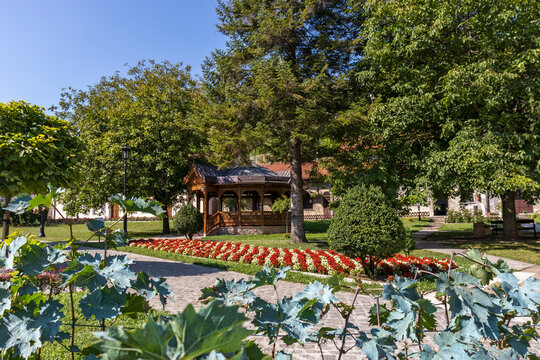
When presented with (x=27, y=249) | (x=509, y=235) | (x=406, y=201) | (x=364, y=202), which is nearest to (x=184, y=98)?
(x=406, y=201)

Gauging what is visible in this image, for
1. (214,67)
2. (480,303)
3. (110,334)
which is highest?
(214,67)

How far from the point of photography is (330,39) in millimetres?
14000

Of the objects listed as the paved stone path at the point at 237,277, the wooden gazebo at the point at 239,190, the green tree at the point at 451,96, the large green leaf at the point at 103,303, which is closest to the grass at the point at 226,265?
the paved stone path at the point at 237,277

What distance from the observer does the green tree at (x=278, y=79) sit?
12.3 m

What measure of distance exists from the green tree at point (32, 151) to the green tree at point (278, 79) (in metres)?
5.76

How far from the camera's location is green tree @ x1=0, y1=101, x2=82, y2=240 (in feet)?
22.1

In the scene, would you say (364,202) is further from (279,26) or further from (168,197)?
(168,197)

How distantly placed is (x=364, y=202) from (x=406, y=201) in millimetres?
5707

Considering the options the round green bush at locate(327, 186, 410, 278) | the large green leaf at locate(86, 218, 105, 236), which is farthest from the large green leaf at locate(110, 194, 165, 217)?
the round green bush at locate(327, 186, 410, 278)

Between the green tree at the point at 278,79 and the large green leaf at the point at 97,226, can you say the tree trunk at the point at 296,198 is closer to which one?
the green tree at the point at 278,79

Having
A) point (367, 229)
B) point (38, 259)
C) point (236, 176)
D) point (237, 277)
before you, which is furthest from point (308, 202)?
point (38, 259)

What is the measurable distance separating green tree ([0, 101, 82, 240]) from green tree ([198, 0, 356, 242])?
18.9 feet

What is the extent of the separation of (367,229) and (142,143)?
17152 mm

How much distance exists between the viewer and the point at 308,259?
9.41m
